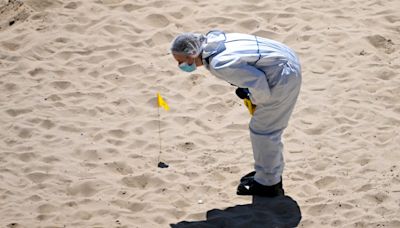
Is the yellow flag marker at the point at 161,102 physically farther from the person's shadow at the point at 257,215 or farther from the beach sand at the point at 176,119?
the person's shadow at the point at 257,215

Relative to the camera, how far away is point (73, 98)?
804 cm

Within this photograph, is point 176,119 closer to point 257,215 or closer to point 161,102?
point 161,102

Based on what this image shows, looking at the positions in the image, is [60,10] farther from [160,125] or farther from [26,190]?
[26,190]

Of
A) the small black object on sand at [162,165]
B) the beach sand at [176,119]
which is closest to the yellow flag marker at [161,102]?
the beach sand at [176,119]

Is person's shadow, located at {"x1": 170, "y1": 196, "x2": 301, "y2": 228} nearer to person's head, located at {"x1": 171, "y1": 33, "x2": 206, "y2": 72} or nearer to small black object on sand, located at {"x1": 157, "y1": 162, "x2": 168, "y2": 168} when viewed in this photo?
small black object on sand, located at {"x1": 157, "y1": 162, "x2": 168, "y2": 168}

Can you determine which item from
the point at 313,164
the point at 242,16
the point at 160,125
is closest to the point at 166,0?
the point at 242,16

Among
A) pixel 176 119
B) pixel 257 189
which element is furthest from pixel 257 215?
pixel 176 119

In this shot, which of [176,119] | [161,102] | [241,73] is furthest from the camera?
[176,119]

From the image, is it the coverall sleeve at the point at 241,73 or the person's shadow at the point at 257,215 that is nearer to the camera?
the coverall sleeve at the point at 241,73

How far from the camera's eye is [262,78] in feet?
20.0

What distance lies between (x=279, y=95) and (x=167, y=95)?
1.97 metres

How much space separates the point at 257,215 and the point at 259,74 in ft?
3.70

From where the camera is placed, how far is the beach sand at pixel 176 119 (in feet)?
21.8

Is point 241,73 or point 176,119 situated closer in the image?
point 241,73
